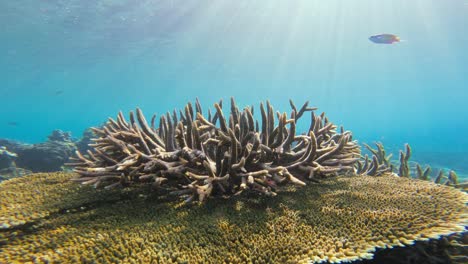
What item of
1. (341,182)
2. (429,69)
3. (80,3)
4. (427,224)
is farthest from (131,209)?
(429,69)

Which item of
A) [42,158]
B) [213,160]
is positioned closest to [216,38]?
[42,158]

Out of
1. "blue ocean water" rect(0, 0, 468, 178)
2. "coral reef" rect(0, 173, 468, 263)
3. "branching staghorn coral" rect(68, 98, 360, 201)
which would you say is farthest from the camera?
"blue ocean water" rect(0, 0, 468, 178)

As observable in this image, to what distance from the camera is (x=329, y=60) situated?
7138cm

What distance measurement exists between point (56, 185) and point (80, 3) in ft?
84.1

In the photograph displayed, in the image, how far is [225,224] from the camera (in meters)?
2.05

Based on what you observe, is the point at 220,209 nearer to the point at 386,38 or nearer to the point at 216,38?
the point at 386,38

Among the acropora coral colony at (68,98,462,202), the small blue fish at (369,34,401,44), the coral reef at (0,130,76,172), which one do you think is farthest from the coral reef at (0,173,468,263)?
the coral reef at (0,130,76,172)

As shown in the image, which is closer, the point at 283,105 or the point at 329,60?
the point at 329,60

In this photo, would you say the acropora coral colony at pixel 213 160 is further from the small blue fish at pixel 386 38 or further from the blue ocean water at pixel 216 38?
Answer: the blue ocean water at pixel 216 38

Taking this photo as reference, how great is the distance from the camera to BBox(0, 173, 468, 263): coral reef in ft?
5.78

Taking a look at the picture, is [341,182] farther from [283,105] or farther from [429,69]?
[283,105]

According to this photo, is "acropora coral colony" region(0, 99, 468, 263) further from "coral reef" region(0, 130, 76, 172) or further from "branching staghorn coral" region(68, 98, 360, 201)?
"coral reef" region(0, 130, 76, 172)

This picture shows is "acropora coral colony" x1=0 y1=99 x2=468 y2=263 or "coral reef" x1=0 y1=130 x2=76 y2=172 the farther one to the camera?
"coral reef" x1=0 y1=130 x2=76 y2=172

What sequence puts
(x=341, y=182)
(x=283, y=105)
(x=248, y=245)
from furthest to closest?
A: (x=283, y=105) → (x=341, y=182) → (x=248, y=245)
